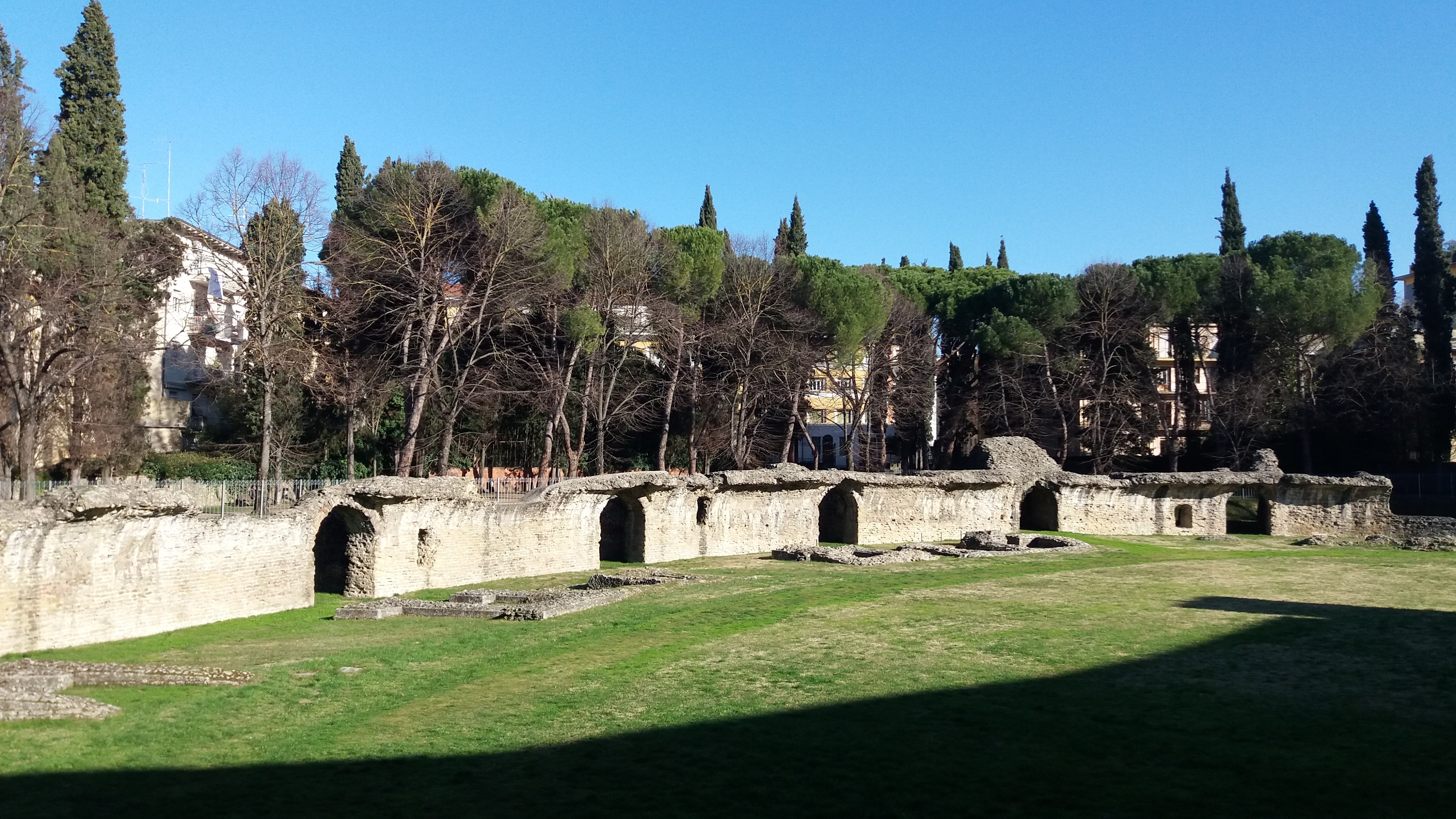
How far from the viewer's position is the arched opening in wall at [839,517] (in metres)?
29.5

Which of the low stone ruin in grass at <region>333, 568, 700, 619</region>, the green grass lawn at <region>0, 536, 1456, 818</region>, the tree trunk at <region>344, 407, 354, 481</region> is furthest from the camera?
the tree trunk at <region>344, 407, 354, 481</region>

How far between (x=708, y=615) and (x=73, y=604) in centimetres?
819

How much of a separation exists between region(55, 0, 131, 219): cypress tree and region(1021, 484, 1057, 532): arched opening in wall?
1033 inches

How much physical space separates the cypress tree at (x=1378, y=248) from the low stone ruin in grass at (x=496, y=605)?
36.0m

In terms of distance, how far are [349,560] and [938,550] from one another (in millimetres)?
13774

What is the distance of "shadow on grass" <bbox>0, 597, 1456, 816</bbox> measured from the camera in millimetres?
7199

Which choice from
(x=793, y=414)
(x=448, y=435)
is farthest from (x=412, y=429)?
(x=793, y=414)

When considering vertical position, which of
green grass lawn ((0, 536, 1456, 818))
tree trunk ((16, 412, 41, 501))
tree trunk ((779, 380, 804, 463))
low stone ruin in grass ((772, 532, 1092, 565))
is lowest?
green grass lawn ((0, 536, 1456, 818))

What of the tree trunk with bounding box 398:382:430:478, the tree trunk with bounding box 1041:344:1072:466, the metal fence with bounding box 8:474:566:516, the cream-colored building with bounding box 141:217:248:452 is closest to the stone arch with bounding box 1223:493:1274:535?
the tree trunk with bounding box 1041:344:1072:466

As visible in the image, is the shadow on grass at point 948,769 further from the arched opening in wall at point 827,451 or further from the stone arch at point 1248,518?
the arched opening in wall at point 827,451

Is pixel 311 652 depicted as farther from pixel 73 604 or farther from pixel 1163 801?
pixel 1163 801

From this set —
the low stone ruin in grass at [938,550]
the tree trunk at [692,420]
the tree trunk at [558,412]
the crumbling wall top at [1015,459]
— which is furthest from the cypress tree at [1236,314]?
the tree trunk at [558,412]

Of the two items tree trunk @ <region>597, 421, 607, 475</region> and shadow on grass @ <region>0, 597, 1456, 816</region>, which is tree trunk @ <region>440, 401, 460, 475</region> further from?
shadow on grass @ <region>0, 597, 1456, 816</region>

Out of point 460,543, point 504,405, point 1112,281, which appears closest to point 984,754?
point 460,543
